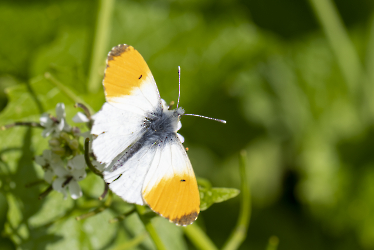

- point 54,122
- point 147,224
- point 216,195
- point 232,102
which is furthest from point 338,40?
point 54,122

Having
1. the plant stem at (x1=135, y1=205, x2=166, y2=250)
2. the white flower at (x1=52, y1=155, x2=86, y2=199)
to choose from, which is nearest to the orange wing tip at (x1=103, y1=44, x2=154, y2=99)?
the white flower at (x1=52, y1=155, x2=86, y2=199)

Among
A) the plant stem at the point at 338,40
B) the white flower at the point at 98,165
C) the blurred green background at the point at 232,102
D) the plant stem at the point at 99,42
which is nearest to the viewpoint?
the white flower at the point at 98,165

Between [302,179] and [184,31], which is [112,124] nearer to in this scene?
[184,31]

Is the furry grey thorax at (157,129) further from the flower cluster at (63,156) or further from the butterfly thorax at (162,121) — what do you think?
the flower cluster at (63,156)

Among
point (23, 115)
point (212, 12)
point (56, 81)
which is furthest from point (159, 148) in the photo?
point (212, 12)

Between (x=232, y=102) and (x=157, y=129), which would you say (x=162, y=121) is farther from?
(x=232, y=102)

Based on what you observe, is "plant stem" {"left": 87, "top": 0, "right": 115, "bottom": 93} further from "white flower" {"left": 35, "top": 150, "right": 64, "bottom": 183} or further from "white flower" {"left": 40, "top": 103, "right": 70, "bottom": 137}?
"white flower" {"left": 35, "top": 150, "right": 64, "bottom": 183}

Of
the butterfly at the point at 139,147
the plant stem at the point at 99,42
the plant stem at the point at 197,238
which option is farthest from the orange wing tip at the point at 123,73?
the plant stem at the point at 197,238
